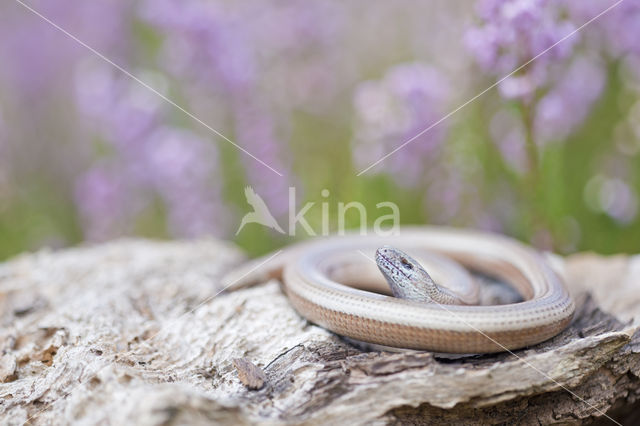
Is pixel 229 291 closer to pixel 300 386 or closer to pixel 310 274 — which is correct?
pixel 310 274

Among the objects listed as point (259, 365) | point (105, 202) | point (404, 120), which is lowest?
point (259, 365)

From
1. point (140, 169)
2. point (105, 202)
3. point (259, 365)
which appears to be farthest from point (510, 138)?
point (105, 202)

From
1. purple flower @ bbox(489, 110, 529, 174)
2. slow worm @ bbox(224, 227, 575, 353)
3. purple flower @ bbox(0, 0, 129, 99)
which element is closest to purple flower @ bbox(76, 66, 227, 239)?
purple flower @ bbox(0, 0, 129, 99)

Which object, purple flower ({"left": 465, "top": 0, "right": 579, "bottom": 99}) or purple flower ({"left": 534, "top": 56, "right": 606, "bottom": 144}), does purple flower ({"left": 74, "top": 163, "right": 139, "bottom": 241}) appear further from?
purple flower ({"left": 534, "top": 56, "right": 606, "bottom": 144})

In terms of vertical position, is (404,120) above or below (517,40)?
below

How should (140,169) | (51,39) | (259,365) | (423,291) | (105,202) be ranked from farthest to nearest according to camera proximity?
(51,39) < (140,169) < (105,202) < (423,291) < (259,365)

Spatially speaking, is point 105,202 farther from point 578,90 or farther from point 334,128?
point 578,90

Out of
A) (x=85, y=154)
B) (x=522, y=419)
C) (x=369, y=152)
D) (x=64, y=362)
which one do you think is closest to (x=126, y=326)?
(x=64, y=362)

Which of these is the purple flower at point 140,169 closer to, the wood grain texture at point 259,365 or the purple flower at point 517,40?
the wood grain texture at point 259,365
